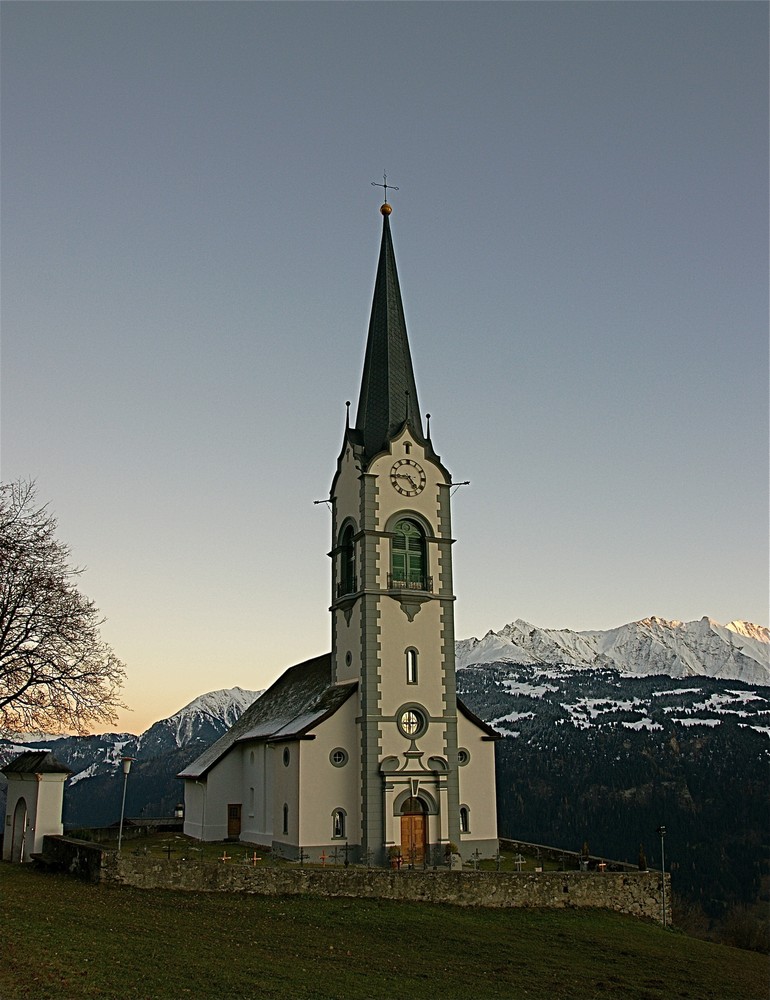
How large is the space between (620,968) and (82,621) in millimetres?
19274

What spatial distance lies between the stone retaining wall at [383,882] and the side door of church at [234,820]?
1402 cm

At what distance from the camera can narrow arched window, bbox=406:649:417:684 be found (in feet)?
131

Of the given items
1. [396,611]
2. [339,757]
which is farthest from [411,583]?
[339,757]

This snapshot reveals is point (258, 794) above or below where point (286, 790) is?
below

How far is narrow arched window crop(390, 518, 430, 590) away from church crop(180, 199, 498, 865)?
0.05m

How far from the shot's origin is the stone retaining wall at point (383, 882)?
29000mm

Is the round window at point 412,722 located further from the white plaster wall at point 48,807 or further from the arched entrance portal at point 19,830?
the arched entrance portal at point 19,830

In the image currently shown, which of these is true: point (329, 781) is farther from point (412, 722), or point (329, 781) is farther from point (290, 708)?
point (290, 708)

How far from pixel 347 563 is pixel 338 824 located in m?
10.9

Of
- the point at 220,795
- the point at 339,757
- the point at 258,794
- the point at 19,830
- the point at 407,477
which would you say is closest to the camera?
the point at 19,830

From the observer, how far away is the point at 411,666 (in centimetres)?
4003

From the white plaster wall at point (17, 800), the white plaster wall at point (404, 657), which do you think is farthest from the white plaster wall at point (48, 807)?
the white plaster wall at point (404, 657)

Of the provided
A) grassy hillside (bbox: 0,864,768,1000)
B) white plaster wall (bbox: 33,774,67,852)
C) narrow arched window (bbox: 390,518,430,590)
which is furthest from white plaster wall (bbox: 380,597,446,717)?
white plaster wall (bbox: 33,774,67,852)

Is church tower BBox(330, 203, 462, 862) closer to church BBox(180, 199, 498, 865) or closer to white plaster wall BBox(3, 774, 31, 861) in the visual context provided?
church BBox(180, 199, 498, 865)
